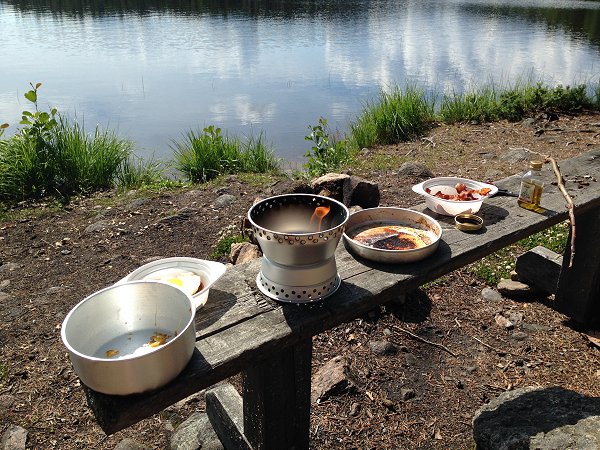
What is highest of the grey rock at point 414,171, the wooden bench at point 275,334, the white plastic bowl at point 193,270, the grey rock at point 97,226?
the white plastic bowl at point 193,270

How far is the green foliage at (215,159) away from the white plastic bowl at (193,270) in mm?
4344

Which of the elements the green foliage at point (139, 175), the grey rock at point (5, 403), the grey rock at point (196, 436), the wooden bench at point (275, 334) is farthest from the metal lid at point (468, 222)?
the green foliage at point (139, 175)

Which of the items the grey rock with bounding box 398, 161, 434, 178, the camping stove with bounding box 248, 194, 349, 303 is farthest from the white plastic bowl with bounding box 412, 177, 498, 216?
the grey rock with bounding box 398, 161, 434, 178

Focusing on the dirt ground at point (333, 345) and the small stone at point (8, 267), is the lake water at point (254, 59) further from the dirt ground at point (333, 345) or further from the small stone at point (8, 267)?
the small stone at point (8, 267)

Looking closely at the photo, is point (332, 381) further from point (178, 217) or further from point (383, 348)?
point (178, 217)

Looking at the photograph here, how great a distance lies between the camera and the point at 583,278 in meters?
3.32

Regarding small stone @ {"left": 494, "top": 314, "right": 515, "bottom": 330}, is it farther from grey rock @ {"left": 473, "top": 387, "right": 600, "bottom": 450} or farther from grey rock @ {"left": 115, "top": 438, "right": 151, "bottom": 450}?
grey rock @ {"left": 115, "top": 438, "right": 151, "bottom": 450}

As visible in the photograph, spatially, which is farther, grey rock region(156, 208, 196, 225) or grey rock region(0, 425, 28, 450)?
grey rock region(156, 208, 196, 225)

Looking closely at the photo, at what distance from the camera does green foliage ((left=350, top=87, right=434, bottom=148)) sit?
7602 millimetres

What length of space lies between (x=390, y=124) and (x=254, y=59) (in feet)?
24.3

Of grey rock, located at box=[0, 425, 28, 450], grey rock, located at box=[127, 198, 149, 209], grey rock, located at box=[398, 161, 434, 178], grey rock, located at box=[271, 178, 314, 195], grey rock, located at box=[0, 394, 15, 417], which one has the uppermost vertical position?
grey rock, located at box=[271, 178, 314, 195]

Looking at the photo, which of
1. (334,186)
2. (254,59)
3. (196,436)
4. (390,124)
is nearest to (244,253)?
(334,186)

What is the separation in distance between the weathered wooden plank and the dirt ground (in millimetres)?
326

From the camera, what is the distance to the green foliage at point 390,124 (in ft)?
24.9
